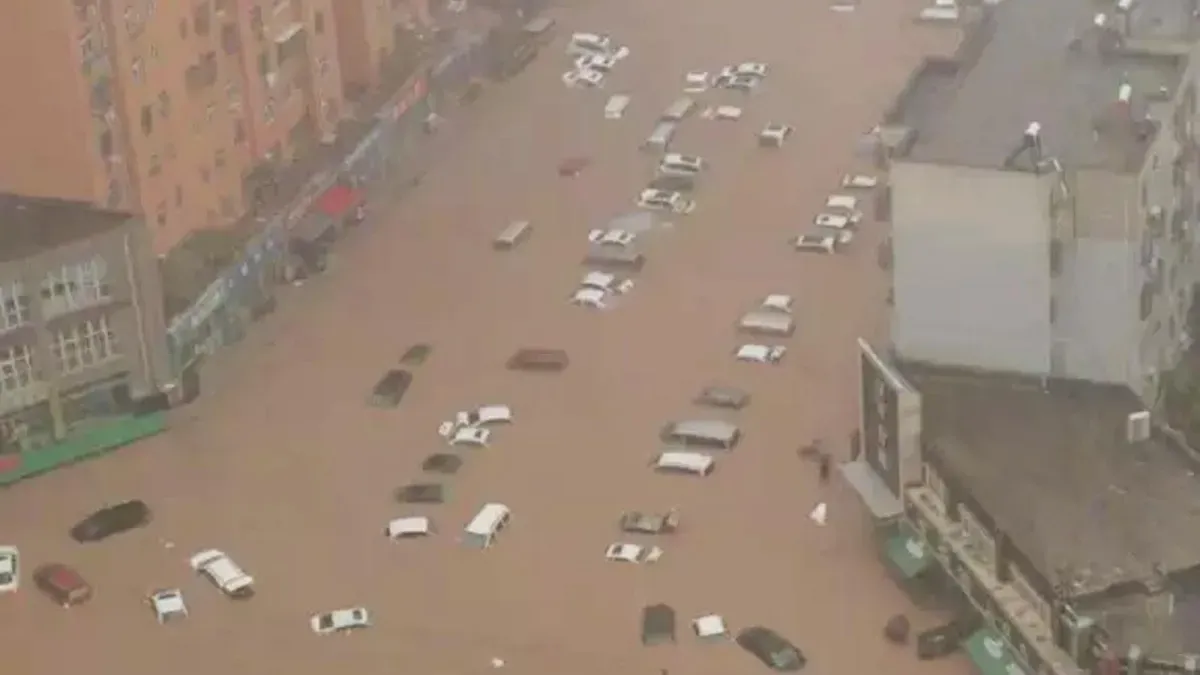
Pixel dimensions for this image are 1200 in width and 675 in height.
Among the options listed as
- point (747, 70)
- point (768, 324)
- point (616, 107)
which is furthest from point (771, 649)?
point (747, 70)

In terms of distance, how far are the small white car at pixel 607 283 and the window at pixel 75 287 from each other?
9.37 m

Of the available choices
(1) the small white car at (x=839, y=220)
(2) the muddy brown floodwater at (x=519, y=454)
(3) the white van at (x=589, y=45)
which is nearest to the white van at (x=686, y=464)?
(2) the muddy brown floodwater at (x=519, y=454)

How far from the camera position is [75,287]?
38.8 metres

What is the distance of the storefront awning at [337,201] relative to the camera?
149 ft

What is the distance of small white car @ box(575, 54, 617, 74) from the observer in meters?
53.5

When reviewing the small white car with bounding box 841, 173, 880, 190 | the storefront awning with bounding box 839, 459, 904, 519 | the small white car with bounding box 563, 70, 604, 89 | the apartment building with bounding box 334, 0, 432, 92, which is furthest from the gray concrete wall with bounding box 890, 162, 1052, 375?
the small white car with bounding box 563, 70, 604, 89

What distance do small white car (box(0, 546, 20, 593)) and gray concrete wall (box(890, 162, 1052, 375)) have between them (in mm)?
14545

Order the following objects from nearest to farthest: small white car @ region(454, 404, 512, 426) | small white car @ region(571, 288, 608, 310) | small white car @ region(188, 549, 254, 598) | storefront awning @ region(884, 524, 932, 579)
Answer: storefront awning @ region(884, 524, 932, 579)
small white car @ region(188, 549, 254, 598)
small white car @ region(454, 404, 512, 426)
small white car @ region(571, 288, 608, 310)

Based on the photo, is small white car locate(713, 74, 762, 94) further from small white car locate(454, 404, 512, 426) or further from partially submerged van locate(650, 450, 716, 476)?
partially submerged van locate(650, 450, 716, 476)

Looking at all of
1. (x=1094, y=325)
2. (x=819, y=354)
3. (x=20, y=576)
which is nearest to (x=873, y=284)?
(x=819, y=354)

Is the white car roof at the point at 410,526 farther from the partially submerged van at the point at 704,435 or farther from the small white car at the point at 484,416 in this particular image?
the partially submerged van at the point at 704,435

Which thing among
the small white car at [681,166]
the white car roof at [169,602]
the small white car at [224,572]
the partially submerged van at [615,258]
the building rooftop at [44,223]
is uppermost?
the building rooftop at [44,223]

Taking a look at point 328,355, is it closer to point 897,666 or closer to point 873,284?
point 873,284

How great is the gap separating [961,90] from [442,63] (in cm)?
1709
